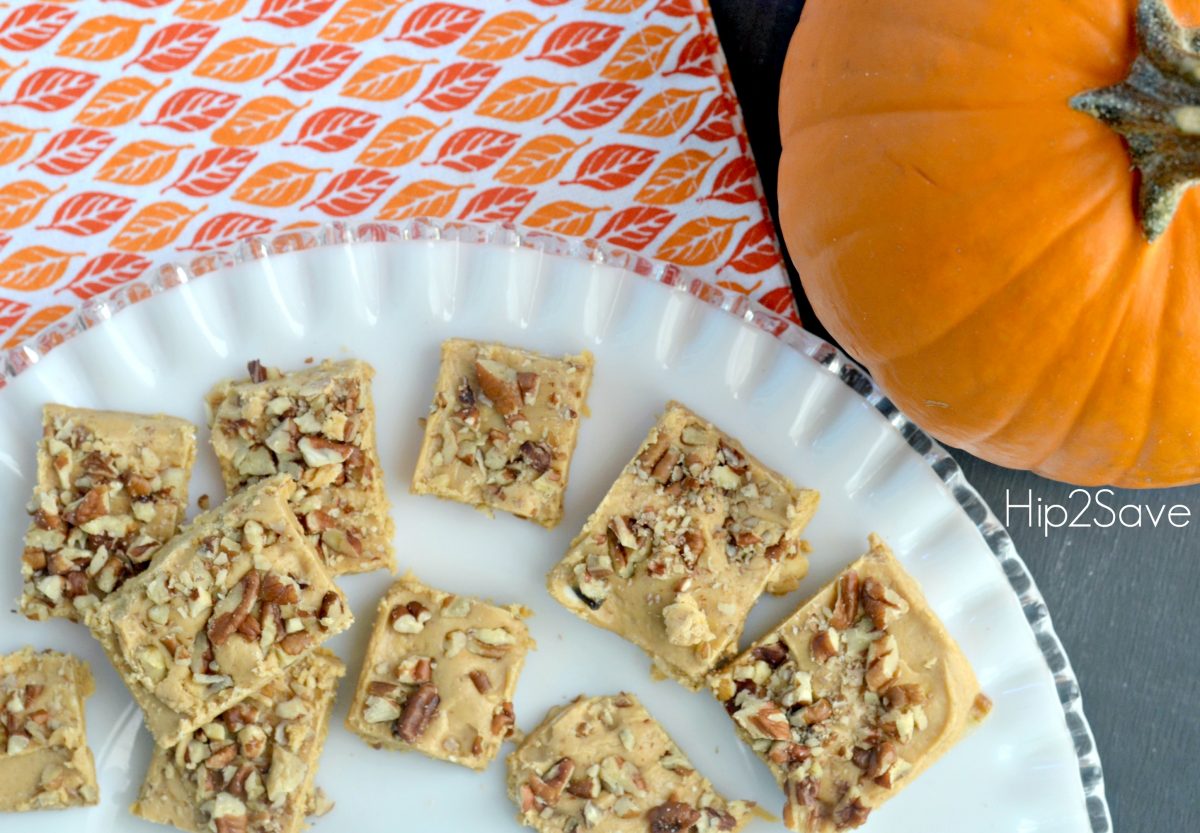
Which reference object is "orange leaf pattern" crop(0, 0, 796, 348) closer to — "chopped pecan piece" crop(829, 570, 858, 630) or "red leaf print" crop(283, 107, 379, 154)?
"red leaf print" crop(283, 107, 379, 154)

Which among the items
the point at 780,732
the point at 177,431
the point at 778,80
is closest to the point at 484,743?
the point at 780,732

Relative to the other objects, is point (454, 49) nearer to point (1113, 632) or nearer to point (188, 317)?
point (188, 317)

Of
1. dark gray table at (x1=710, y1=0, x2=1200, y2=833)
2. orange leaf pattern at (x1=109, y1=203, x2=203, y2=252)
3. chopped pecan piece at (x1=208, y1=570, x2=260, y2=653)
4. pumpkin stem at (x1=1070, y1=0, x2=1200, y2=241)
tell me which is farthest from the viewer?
dark gray table at (x1=710, y1=0, x2=1200, y2=833)

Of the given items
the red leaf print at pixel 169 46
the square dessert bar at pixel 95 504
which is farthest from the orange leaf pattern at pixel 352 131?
the square dessert bar at pixel 95 504

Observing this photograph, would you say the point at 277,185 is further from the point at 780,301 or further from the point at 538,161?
the point at 780,301

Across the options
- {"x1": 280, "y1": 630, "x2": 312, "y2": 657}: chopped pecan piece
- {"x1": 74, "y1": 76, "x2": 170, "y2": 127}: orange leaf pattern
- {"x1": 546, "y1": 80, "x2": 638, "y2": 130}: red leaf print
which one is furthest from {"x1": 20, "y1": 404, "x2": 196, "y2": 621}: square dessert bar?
{"x1": 546, "y1": 80, "x2": 638, "y2": 130}: red leaf print

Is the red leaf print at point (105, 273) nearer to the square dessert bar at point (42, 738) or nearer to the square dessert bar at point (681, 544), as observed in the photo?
the square dessert bar at point (42, 738)
